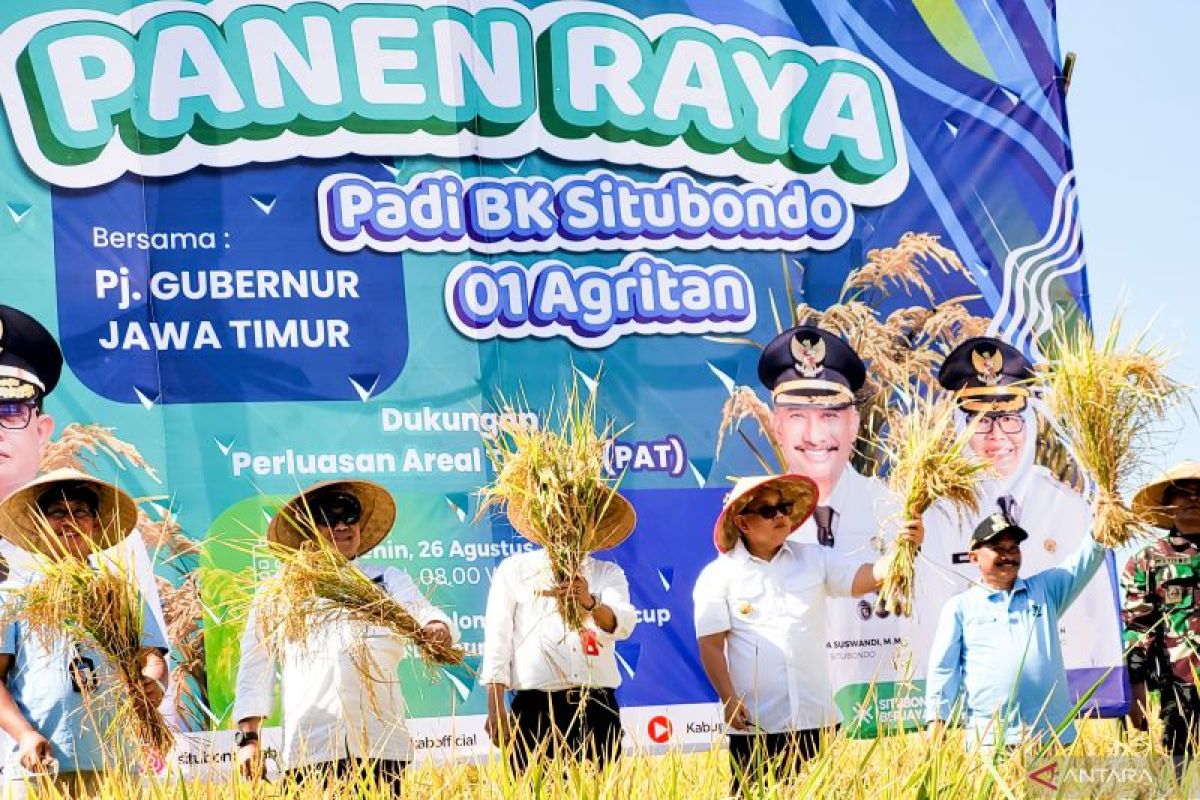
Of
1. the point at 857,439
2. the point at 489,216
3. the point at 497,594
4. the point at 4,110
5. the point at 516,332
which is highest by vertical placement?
the point at 4,110

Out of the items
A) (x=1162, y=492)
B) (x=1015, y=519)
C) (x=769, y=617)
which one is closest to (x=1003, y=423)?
(x=1015, y=519)

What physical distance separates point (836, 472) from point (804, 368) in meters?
0.44

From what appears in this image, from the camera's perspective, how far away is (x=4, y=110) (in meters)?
5.20

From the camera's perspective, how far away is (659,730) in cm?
536

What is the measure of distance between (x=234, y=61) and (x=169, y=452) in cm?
149

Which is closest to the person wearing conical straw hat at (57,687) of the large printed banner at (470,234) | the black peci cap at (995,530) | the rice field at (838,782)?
the rice field at (838,782)

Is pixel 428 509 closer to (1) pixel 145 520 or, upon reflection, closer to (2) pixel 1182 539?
(1) pixel 145 520

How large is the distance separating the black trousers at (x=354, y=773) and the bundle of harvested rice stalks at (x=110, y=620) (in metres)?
0.37

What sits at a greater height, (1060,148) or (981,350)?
(1060,148)

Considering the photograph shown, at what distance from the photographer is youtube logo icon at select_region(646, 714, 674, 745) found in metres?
5.35

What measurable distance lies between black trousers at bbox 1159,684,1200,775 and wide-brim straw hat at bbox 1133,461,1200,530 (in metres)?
0.54

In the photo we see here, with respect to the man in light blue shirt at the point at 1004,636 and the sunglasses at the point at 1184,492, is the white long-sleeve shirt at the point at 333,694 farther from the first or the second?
the sunglasses at the point at 1184,492

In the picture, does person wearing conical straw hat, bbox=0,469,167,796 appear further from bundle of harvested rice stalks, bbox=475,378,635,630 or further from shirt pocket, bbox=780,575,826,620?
shirt pocket, bbox=780,575,826,620

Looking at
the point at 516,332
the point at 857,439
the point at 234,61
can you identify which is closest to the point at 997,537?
the point at 857,439
